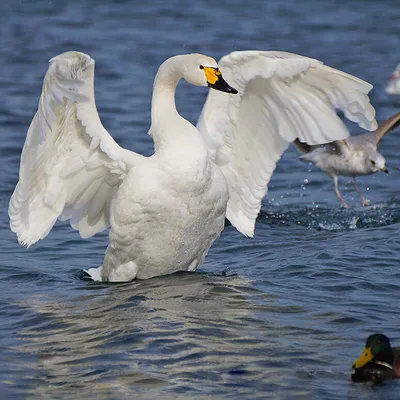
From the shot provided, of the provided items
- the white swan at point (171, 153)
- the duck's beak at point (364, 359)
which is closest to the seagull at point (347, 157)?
the white swan at point (171, 153)

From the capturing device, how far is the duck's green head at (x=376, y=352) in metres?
6.37

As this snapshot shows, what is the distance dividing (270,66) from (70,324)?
2.41 metres

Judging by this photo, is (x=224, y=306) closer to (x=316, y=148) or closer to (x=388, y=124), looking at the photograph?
(x=316, y=148)

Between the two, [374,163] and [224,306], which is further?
[374,163]

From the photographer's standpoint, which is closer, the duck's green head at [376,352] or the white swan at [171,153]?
the duck's green head at [376,352]

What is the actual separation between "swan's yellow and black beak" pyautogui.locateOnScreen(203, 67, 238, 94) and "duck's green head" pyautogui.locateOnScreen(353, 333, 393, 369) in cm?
215

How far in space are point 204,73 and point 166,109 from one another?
407 millimetres

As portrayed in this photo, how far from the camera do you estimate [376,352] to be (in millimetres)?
6422

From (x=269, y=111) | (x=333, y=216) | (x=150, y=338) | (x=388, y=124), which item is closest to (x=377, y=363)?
(x=150, y=338)

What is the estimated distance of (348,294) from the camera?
27.6 feet

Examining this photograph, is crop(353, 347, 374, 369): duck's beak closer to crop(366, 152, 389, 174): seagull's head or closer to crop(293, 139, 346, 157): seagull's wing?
crop(366, 152, 389, 174): seagull's head

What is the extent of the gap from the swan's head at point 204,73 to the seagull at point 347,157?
4.72m

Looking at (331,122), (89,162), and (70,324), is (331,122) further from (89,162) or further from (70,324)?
(70,324)

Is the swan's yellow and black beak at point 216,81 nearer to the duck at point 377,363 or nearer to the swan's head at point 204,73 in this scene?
the swan's head at point 204,73
